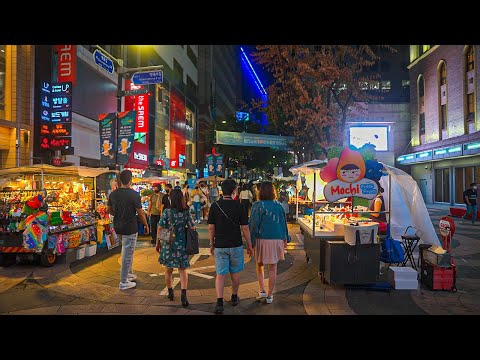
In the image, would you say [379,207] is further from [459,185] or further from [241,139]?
[459,185]

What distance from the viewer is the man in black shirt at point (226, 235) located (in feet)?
16.6

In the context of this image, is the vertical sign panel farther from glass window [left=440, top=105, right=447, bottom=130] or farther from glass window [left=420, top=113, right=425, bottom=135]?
glass window [left=420, top=113, right=425, bottom=135]

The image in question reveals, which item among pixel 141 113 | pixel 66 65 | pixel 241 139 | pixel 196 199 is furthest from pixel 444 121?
pixel 66 65

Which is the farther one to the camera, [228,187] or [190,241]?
[190,241]

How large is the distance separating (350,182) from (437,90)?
25537mm

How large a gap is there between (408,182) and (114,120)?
8847 mm

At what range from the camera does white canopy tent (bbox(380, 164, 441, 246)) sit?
772 centimetres

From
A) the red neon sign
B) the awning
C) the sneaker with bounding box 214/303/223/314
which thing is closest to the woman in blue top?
the sneaker with bounding box 214/303/223/314

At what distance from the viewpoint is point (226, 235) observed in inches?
199

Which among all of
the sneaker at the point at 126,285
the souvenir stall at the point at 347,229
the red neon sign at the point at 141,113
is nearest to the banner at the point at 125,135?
the sneaker at the point at 126,285

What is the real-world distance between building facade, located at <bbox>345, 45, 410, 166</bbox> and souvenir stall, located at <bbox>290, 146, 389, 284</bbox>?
685 cm

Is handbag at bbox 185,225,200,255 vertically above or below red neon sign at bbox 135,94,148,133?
below
